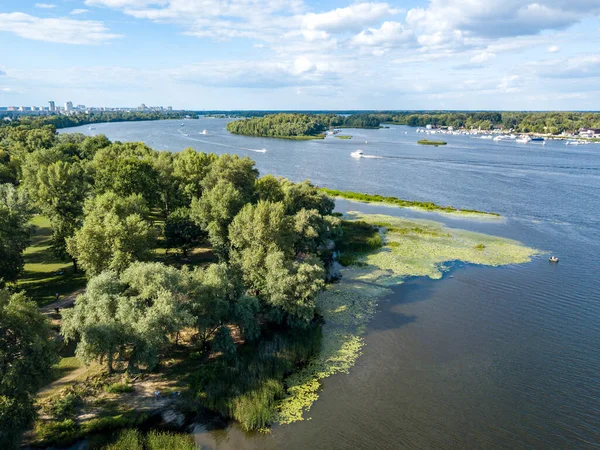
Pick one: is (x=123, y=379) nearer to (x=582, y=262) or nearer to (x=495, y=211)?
(x=582, y=262)

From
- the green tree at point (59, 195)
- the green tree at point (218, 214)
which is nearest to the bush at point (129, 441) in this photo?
the green tree at point (218, 214)

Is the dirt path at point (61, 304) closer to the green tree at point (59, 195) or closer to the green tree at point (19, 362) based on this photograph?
the green tree at point (19, 362)

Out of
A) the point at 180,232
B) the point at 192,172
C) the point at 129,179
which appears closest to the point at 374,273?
the point at 180,232

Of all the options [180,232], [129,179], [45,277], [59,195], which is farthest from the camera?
[129,179]

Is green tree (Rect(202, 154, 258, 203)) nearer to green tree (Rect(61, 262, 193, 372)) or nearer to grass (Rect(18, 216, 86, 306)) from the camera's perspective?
grass (Rect(18, 216, 86, 306))

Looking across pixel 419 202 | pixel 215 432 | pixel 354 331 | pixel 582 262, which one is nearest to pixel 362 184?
pixel 419 202

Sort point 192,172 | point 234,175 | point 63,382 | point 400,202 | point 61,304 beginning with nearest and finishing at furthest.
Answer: point 63,382
point 61,304
point 234,175
point 192,172
point 400,202

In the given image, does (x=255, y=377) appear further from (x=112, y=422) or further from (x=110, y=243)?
(x=110, y=243)
